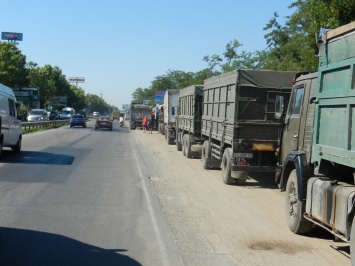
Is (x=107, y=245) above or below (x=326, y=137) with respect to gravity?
below

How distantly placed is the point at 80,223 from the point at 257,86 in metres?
6.89

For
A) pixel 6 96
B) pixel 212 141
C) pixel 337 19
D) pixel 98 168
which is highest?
pixel 337 19

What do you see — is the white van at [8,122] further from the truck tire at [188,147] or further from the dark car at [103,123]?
the dark car at [103,123]

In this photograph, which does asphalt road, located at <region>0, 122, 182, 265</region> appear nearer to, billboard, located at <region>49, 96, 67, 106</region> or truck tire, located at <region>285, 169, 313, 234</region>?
truck tire, located at <region>285, 169, 313, 234</region>

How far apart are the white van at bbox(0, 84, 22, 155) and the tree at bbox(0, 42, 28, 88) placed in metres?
32.5

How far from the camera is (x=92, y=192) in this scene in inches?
430

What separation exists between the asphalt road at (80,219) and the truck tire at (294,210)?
2.04 metres

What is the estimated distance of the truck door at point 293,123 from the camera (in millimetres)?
8758

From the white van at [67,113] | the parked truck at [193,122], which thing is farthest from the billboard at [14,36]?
the parked truck at [193,122]

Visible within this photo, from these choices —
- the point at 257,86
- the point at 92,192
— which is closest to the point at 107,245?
the point at 92,192

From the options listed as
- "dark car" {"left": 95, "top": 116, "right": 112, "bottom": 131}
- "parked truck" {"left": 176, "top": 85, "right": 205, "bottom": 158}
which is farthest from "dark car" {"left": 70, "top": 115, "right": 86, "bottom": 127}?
"parked truck" {"left": 176, "top": 85, "right": 205, "bottom": 158}

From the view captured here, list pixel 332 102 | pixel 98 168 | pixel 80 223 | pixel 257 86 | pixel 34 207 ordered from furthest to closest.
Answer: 1. pixel 98 168
2. pixel 257 86
3. pixel 34 207
4. pixel 80 223
5. pixel 332 102

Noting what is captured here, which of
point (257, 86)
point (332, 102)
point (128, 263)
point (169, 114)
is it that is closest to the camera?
point (128, 263)

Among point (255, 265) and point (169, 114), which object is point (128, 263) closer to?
point (255, 265)
